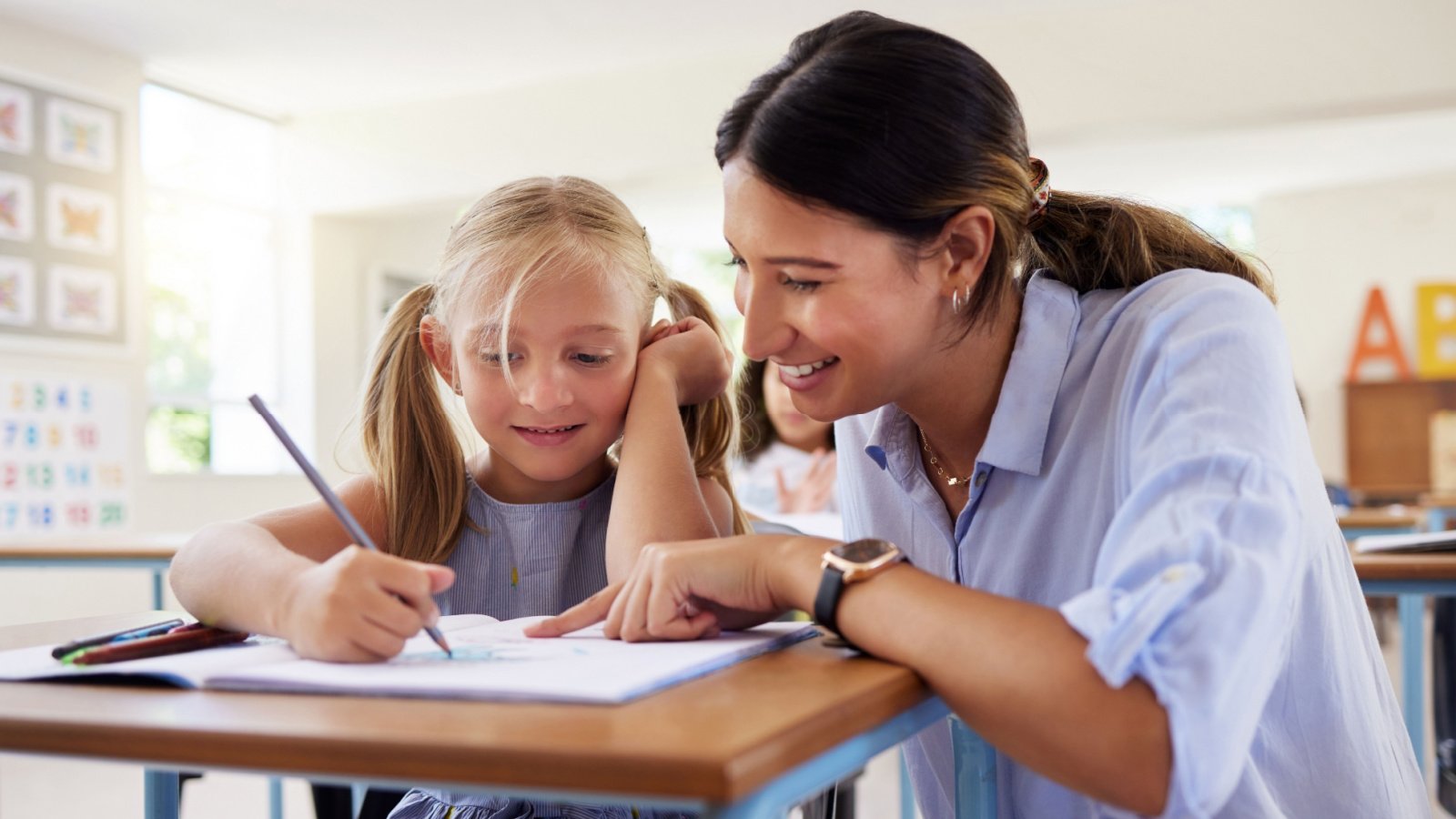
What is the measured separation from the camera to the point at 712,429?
4.97 ft

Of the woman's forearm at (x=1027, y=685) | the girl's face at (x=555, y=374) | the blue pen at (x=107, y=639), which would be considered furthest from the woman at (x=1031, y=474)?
the blue pen at (x=107, y=639)

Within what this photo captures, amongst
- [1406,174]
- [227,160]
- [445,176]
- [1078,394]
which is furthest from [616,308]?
[1406,174]

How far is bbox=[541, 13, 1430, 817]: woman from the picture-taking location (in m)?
0.70

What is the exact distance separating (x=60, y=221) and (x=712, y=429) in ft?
17.2

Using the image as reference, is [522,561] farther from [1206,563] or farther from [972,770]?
[1206,563]

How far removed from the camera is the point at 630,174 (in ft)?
22.2

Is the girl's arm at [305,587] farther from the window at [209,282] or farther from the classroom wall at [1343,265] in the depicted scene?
the classroom wall at [1343,265]

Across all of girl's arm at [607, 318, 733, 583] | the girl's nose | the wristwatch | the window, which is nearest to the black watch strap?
the wristwatch

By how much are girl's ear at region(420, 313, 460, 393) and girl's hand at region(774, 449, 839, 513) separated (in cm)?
175

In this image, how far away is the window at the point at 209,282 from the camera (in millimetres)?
6711

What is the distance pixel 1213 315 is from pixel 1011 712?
371mm

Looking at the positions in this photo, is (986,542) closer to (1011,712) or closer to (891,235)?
(891,235)

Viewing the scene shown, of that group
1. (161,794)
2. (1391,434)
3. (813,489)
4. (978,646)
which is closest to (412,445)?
(161,794)

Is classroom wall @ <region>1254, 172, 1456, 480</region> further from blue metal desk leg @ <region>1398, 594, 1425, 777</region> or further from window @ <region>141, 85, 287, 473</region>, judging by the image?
blue metal desk leg @ <region>1398, 594, 1425, 777</region>
